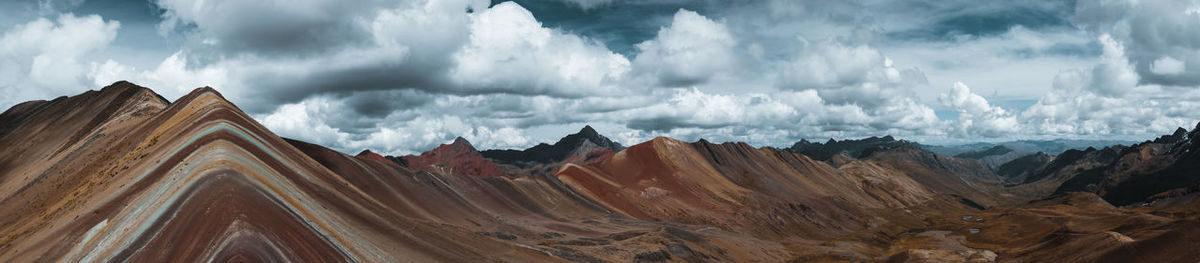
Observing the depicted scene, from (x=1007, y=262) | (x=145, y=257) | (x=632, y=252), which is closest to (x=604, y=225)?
(x=632, y=252)

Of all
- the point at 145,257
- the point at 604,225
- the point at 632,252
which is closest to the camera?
the point at 145,257

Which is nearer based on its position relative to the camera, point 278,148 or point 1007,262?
point 278,148

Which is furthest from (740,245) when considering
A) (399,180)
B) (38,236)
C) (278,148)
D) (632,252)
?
(38,236)

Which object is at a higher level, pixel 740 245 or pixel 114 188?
pixel 114 188

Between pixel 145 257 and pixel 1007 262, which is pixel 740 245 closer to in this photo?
pixel 1007 262

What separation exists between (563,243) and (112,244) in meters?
65.4

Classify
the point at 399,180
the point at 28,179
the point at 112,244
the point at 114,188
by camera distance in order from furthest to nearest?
the point at 399,180 < the point at 28,179 < the point at 114,188 < the point at 112,244

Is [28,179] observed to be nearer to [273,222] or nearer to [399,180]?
[399,180]

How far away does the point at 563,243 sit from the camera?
347ft

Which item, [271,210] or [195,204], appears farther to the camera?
[271,210]

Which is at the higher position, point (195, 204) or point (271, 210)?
point (195, 204)

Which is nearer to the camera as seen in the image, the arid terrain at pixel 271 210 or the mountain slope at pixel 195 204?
the mountain slope at pixel 195 204

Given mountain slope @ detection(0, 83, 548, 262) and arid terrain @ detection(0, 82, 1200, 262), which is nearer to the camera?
mountain slope @ detection(0, 83, 548, 262)

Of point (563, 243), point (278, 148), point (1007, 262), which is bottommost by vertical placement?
point (1007, 262)
